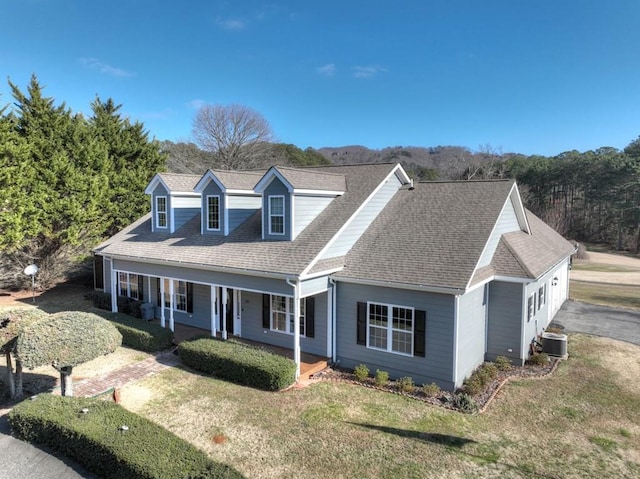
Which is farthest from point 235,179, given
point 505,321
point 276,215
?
point 505,321

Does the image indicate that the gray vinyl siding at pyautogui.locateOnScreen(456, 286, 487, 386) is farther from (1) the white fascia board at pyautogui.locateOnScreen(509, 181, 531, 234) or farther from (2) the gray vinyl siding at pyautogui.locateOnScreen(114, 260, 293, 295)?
(2) the gray vinyl siding at pyautogui.locateOnScreen(114, 260, 293, 295)

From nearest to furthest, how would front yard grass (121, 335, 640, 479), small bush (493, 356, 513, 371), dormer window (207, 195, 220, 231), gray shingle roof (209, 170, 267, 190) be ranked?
1. front yard grass (121, 335, 640, 479)
2. small bush (493, 356, 513, 371)
3. gray shingle roof (209, 170, 267, 190)
4. dormer window (207, 195, 220, 231)

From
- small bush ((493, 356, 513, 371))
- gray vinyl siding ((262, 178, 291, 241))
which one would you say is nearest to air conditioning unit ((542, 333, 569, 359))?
small bush ((493, 356, 513, 371))

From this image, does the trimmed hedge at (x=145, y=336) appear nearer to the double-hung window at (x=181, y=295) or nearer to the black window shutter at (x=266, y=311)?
the double-hung window at (x=181, y=295)

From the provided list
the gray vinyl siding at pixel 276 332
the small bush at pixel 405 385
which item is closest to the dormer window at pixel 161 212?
the gray vinyl siding at pixel 276 332

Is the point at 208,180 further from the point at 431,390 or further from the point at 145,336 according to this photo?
the point at 431,390
